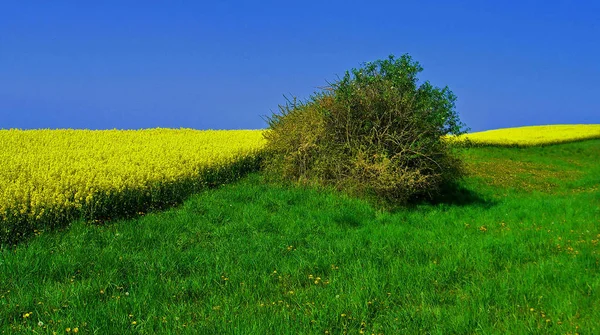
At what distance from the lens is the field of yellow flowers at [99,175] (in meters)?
9.95

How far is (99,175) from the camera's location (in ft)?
38.8

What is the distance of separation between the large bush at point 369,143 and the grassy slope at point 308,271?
3.87 feet

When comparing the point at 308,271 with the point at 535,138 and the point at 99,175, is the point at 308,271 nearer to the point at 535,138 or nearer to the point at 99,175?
the point at 99,175

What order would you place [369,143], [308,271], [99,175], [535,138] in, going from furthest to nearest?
[535,138], [369,143], [99,175], [308,271]

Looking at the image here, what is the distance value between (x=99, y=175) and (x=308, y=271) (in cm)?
666

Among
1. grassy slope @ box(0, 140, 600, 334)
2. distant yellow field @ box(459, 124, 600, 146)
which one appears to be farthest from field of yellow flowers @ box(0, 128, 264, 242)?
distant yellow field @ box(459, 124, 600, 146)

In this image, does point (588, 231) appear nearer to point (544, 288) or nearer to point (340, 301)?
point (544, 288)

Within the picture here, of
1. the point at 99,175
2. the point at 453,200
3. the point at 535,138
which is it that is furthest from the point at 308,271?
the point at 535,138

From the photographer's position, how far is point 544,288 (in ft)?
22.0

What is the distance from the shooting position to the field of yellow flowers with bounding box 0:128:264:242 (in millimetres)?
9945

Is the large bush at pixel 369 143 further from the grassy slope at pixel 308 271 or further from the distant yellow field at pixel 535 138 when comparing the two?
the distant yellow field at pixel 535 138

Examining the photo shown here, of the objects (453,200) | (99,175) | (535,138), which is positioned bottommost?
(453,200)

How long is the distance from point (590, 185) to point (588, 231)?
1192cm

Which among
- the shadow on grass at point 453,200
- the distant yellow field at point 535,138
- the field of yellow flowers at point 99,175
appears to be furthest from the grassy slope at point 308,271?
the distant yellow field at point 535,138
